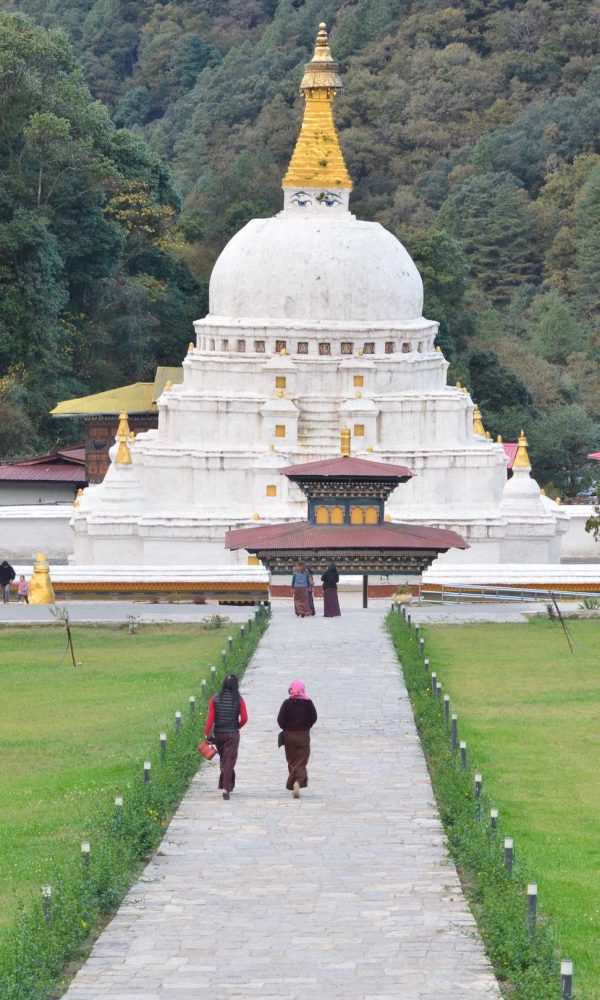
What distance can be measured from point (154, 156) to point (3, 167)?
772cm

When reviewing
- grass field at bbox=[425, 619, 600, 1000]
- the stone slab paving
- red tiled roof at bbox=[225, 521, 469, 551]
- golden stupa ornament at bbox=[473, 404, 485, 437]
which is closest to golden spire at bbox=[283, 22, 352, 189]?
golden stupa ornament at bbox=[473, 404, 485, 437]

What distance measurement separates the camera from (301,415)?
2249 inches

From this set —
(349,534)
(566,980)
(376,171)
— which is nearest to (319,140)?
(349,534)

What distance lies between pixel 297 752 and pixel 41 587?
21.9m

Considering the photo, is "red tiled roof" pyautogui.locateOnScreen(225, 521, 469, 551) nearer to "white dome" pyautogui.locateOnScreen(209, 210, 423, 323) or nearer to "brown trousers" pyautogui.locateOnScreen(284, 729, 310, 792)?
"white dome" pyautogui.locateOnScreen(209, 210, 423, 323)

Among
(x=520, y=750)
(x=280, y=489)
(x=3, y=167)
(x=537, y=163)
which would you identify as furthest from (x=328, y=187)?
(x=537, y=163)

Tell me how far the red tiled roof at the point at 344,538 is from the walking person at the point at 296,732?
61.8 ft

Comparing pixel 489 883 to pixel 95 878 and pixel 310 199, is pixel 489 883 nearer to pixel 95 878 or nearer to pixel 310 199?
pixel 95 878

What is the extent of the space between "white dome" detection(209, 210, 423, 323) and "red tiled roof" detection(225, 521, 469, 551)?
1275 centimetres

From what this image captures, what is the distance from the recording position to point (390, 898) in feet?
67.8

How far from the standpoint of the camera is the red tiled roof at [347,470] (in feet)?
150

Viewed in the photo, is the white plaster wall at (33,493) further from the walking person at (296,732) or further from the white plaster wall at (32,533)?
the walking person at (296,732)

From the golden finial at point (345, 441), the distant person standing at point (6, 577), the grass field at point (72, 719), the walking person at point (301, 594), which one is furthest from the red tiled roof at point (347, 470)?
the grass field at point (72, 719)

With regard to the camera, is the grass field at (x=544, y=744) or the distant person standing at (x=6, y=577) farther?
the distant person standing at (x=6, y=577)
